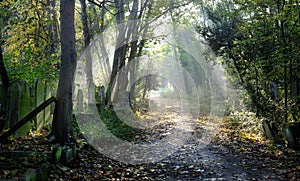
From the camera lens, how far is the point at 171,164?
25.6ft

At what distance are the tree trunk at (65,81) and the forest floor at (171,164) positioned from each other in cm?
45

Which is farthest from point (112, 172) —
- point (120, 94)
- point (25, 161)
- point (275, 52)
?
point (120, 94)

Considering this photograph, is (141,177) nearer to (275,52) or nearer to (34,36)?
(275,52)

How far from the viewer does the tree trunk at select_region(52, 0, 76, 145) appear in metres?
6.76

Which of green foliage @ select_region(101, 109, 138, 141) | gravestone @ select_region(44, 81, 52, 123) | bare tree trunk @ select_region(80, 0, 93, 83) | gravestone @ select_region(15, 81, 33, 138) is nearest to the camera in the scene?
gravestone @ select_region(15, 81, 33, 138)

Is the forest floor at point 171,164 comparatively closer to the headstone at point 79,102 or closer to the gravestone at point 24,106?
the gravestone at point 24,106

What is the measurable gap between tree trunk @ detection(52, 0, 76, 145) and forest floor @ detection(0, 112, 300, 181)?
0.45 meters

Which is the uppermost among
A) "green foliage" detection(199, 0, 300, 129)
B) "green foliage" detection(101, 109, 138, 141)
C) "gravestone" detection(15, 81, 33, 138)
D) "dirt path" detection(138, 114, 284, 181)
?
"green foliage" detection(199, 0, 300, 129)

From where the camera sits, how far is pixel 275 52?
33.5ft

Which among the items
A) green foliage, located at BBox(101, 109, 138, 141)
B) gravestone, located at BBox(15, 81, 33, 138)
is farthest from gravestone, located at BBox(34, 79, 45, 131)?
green foliage, located at BBox(101, 109, 138, 141)

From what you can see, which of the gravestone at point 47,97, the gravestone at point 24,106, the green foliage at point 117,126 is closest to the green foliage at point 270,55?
the green foliage at point 117,126

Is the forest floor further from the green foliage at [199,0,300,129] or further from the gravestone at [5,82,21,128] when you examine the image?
the green foliage at [199,0,300,129]

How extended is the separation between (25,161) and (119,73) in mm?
11776

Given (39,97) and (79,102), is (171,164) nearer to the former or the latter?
(39,97)
